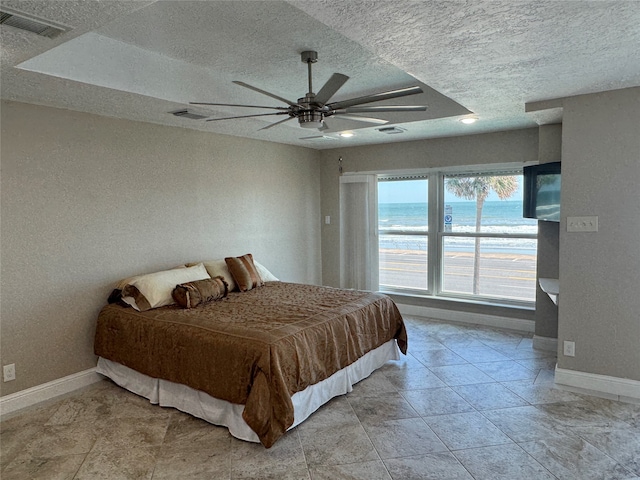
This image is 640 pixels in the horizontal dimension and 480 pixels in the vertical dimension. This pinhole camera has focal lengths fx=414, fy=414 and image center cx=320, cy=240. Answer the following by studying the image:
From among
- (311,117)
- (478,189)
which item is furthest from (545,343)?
(311,117)

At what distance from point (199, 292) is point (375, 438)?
1923mm

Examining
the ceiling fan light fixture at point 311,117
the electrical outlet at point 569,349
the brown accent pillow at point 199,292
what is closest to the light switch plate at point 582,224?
the electrical outlet at point 569,349

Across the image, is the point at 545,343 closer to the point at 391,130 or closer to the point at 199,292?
the point at 391,130

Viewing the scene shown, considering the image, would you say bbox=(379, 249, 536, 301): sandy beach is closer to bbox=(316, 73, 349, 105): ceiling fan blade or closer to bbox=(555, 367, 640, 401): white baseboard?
bbox=(555, 367, 640, 401): white baseboard

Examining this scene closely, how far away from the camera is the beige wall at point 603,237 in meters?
3.09

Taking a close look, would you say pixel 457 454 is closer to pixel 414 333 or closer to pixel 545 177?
pixel 414 333

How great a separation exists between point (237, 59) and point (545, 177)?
10.1 ft

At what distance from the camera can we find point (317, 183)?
248 inches

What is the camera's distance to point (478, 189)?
525 cm

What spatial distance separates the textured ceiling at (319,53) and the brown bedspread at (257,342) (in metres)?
1.75

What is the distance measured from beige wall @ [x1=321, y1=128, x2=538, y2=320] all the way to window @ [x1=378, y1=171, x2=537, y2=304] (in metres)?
0.20

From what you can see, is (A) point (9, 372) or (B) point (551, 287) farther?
(B) point (551, 287)

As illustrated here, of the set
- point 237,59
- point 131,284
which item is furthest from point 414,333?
point 237,59

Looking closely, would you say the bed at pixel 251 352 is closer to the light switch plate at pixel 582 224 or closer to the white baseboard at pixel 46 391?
the white baseboard at pixel 46 391
